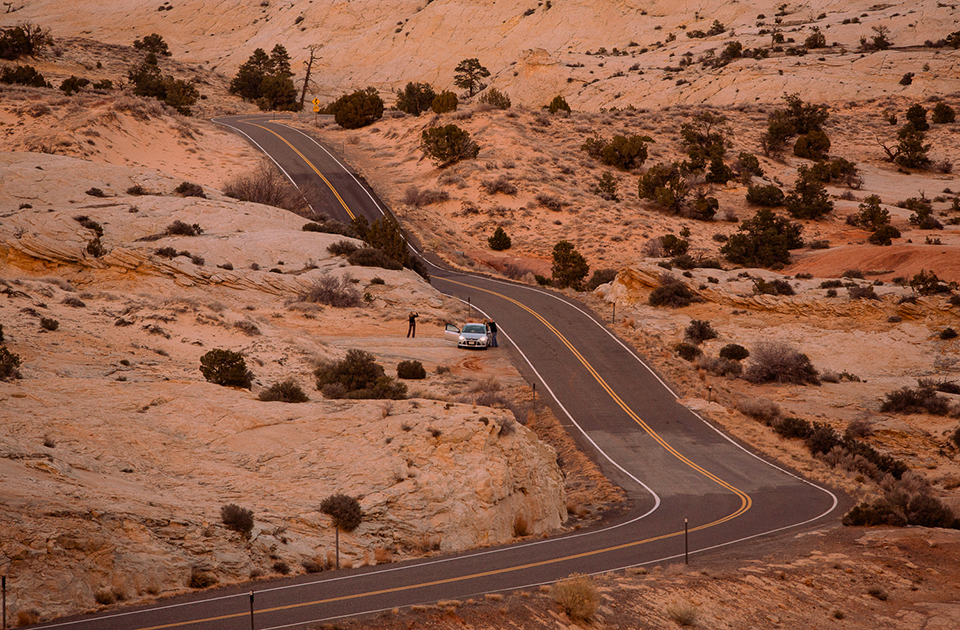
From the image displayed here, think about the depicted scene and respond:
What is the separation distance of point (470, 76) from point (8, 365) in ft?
329

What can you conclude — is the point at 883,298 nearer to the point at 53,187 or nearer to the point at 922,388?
the point at 922,388

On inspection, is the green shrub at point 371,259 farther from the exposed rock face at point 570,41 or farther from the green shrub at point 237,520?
the exposed rock face at point 570,41

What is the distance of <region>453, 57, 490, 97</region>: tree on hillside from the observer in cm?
11250

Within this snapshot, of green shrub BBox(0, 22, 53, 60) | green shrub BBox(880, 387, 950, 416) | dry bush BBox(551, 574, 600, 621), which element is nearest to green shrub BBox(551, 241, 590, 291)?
green shrub BBox(880, 387, 950, 416)

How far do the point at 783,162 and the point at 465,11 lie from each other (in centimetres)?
7142

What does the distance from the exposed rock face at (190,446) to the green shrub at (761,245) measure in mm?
27393

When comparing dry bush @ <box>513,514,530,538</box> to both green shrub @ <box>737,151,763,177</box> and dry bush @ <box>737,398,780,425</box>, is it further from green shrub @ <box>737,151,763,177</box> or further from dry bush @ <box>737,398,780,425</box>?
green shrub @ <box>737,151,763,177</box>

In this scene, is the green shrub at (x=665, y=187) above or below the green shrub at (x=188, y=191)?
above

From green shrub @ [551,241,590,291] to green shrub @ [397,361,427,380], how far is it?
79.6ft

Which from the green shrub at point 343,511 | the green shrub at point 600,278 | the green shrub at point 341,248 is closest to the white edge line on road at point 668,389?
the green shrub at point 600,278

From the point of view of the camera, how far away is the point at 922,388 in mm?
33344

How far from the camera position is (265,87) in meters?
104

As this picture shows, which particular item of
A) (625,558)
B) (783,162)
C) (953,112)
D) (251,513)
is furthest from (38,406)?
(953,112)

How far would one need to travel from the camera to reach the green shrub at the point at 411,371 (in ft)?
106
